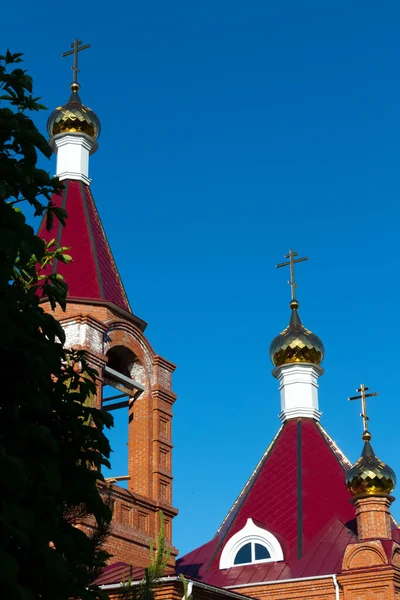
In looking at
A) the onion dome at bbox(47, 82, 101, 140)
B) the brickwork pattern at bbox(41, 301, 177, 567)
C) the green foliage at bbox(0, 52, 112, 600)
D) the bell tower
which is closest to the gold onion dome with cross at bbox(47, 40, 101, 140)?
the onion dome at bbox(47, 82, 101, 140)

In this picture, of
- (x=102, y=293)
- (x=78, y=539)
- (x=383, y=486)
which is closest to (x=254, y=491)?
(x=383, y=486)

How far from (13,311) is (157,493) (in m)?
7.02

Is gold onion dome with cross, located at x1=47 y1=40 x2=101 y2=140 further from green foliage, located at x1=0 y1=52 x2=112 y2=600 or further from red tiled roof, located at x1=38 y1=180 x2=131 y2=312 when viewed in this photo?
green foliage, located at x1=0 y1=52 x2=112 y2=600

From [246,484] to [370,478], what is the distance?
2.86 meters

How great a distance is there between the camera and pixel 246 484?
54.6ft

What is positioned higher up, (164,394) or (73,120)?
(73,120)

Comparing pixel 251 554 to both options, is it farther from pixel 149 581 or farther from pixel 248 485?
pixel 149 581

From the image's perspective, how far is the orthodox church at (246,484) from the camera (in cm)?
1170

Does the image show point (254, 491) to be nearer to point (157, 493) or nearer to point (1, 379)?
point (157, 493)

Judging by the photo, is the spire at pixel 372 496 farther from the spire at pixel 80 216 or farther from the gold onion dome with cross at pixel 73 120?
the gold onion dome with cross at pixel 73 120

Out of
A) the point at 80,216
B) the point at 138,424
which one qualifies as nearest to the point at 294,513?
the point at 138,424

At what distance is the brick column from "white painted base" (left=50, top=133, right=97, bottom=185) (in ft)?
19.2

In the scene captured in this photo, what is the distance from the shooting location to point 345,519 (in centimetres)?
1528

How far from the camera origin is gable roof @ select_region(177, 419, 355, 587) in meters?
14.8
